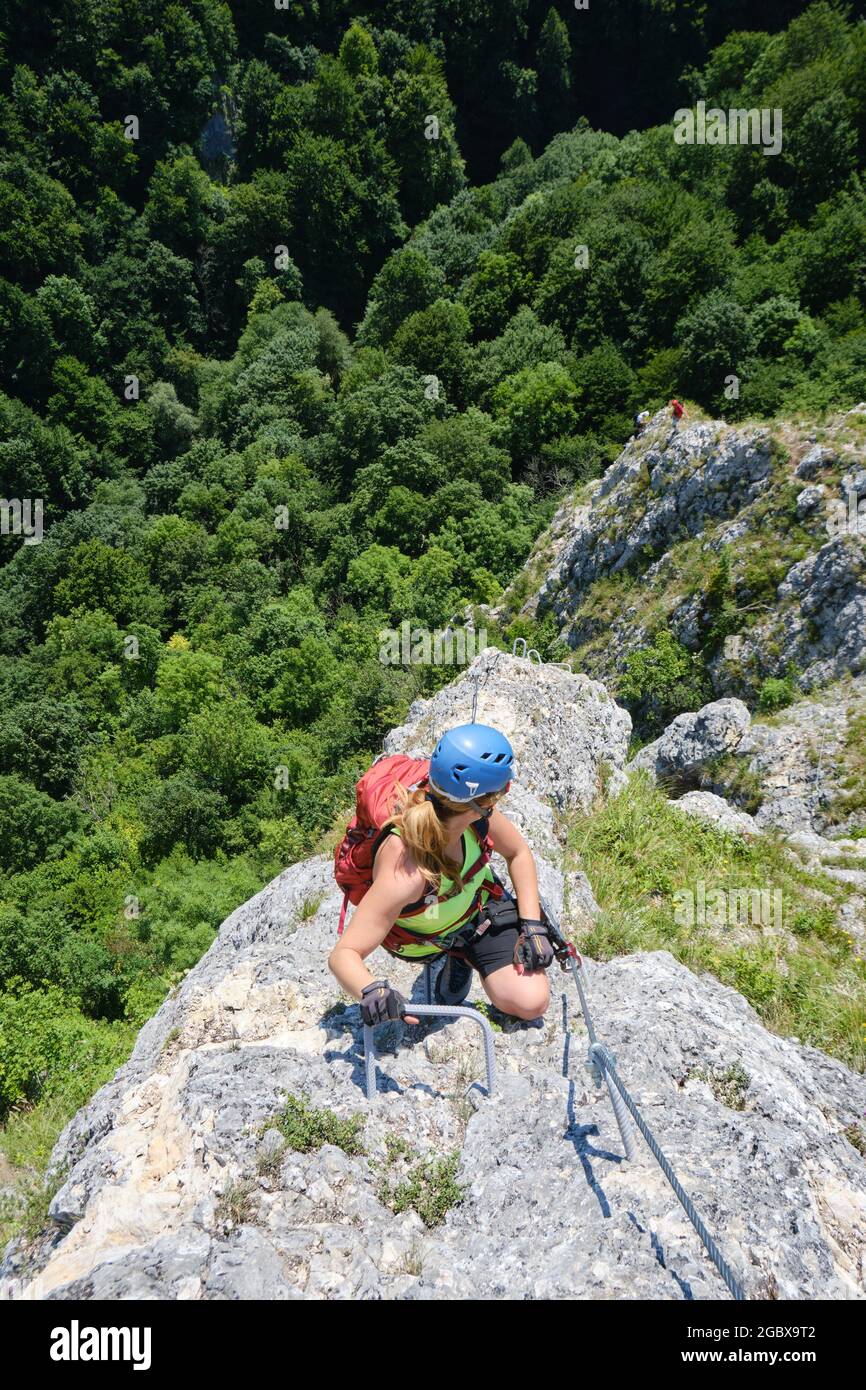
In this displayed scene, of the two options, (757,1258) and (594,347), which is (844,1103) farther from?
(594,347)

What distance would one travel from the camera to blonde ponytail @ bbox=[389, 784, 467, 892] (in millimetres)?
4113

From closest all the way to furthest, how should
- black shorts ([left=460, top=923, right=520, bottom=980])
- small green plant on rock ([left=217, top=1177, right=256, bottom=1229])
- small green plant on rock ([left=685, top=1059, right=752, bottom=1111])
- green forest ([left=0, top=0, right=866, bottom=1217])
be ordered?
small green plant on rock ([left=217, top=1177, right=256, bottom=1229])
small green plant on rock ([left=685, top=1059, right=752, bottom=1111])
black shorts ([left=460, top=923, right=520, bottom=980])
green forest ([left=0, top=0, right=866, bottom=1217])

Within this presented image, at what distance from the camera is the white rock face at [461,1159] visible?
3441mm

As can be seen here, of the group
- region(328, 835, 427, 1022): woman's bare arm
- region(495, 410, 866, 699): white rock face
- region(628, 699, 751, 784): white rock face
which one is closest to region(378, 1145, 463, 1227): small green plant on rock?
region(328, 835, 427, 1022): woman's bare arm

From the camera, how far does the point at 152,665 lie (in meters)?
34.9

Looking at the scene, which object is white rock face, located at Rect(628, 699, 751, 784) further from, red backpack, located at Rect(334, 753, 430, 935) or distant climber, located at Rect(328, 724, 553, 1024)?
red backpack, located at Rect(334, 753, 430, 935)

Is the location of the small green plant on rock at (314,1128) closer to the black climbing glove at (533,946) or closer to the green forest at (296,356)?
the black climbing glove at (533,946)

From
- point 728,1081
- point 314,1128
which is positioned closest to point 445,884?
point 314,1128

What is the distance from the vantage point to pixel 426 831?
412cm

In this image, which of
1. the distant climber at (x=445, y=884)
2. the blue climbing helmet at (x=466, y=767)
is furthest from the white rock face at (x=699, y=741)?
the blue climbing helmet at (x=466, y=767)

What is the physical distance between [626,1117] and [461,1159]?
96 centimetres

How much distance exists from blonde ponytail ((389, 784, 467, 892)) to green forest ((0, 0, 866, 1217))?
6.55 m

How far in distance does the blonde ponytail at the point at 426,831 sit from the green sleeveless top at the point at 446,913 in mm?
191

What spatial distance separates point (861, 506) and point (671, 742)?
21.9ft
